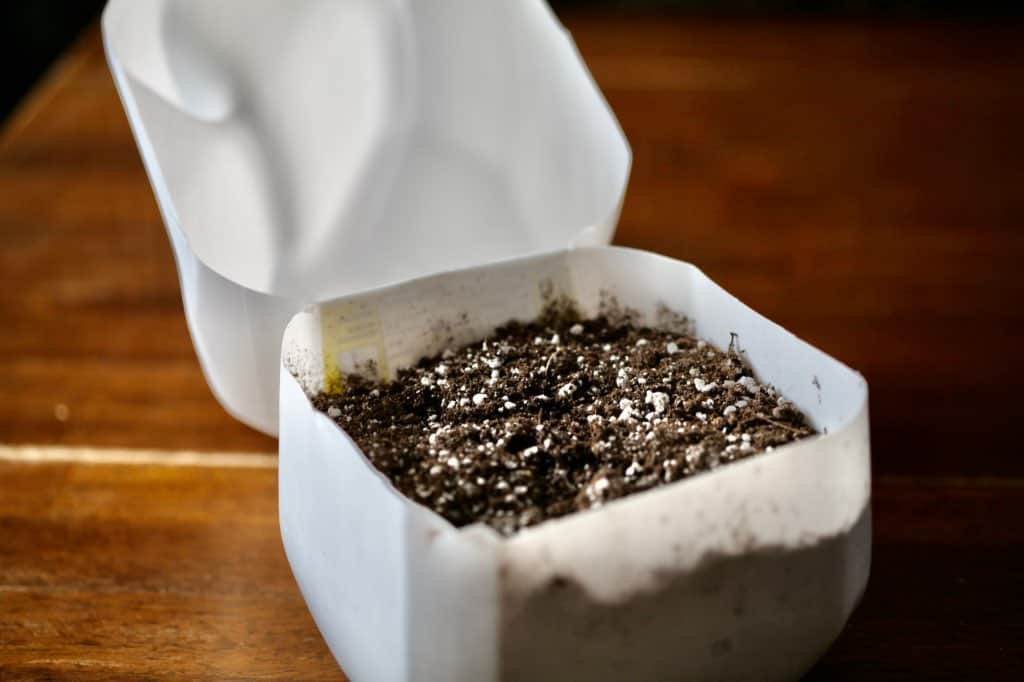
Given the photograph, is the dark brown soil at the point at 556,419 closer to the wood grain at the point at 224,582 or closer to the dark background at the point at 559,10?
the wood grain at the point at 224,582

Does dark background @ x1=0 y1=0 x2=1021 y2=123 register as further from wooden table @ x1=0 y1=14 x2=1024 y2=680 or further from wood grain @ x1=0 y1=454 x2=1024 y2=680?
wood grain @ x1=0 y1=454 x2=1024 y2=680

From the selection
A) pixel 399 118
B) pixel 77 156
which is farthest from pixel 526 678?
pixel 77 156

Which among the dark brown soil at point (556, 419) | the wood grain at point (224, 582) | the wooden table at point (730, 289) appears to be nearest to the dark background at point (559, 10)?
the wooden table at point (730, 289)

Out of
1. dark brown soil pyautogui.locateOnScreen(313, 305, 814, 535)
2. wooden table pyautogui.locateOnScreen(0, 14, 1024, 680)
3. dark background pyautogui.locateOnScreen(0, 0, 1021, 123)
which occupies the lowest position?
dark background pyautogui.locateOnScreen(0, 0, 1021, 123)

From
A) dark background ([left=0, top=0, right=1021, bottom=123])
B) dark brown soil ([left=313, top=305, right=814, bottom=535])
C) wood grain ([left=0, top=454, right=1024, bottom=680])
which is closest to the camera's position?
dark brown soil ([left=313, top=305, right=814, bottom=535])

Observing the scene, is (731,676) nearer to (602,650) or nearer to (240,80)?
(602,650)

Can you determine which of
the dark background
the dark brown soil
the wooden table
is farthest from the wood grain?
the dark background
